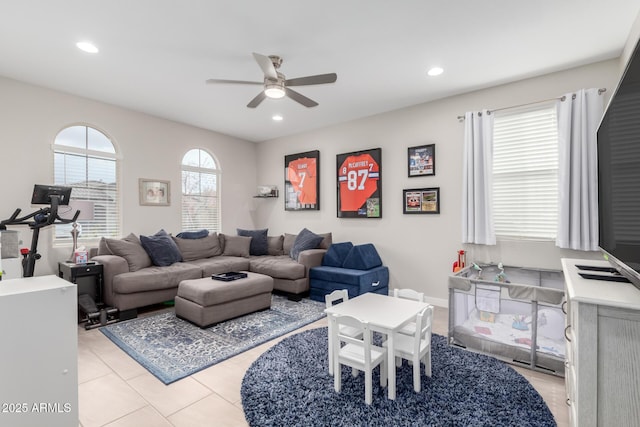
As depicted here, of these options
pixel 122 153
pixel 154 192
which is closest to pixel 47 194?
pixel 122 153

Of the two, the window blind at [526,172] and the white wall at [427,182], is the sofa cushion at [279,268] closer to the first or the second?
the white wall at [427,182]

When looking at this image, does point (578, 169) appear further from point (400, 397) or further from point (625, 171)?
point (400, 397)

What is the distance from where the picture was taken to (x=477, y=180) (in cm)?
369

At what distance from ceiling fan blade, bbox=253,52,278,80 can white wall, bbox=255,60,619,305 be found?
7.70 ft

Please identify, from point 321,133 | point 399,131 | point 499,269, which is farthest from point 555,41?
point 321,133

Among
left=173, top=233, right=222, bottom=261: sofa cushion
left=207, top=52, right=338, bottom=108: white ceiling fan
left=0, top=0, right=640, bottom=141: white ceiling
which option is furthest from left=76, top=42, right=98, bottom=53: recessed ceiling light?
left=173, top=233, right=222, bottom=261: sofa cushion

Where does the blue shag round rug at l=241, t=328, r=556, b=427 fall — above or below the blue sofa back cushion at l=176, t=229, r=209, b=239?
below

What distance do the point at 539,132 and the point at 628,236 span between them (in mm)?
2544

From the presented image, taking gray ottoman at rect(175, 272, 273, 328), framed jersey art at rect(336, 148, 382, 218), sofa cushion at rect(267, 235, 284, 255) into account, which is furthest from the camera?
sofa cushion at rect(267, 235, 284, 255)

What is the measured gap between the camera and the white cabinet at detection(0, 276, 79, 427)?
1.22 metres

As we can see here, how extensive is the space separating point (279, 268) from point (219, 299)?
1.25 m

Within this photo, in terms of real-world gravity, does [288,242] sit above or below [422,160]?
below

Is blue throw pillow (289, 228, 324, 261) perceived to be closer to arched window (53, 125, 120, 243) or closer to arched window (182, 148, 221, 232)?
arched window (182, 148, 221, 232)

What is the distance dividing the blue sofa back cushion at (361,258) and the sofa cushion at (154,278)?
6.90ft
